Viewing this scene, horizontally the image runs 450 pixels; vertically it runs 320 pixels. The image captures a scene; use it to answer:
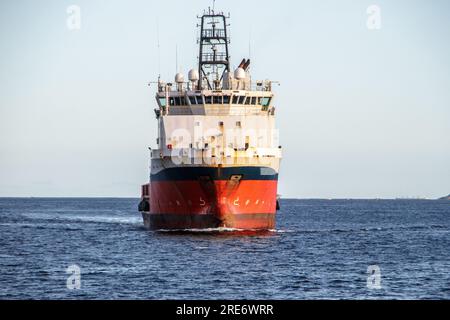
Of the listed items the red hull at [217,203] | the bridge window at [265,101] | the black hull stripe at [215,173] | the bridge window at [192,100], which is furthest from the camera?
the bridge window at [265,101]

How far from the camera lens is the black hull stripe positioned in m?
66.1

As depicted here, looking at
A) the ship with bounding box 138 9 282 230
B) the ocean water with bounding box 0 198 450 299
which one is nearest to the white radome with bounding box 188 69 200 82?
the ship with bounding box 138 9 282 230

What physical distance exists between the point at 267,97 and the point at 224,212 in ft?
36.4

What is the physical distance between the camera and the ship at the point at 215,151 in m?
66.8

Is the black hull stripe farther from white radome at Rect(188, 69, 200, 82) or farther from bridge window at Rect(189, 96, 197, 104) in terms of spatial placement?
white radome at Rect(188, 69, 200, 82)

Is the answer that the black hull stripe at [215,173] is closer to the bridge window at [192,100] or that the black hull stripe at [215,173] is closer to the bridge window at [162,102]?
the bridge window at [192,100]

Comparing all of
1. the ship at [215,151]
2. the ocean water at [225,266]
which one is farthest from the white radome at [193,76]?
the ocean water at [225,266]

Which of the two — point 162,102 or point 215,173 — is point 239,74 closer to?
point 162,102

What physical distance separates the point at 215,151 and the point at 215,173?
1779 millimetres

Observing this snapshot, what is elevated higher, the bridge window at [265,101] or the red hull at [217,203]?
the bridge window at [265,101]

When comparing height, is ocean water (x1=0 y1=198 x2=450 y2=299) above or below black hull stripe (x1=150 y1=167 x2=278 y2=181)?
below

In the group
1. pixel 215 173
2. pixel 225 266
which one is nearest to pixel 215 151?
pixel 215 173
